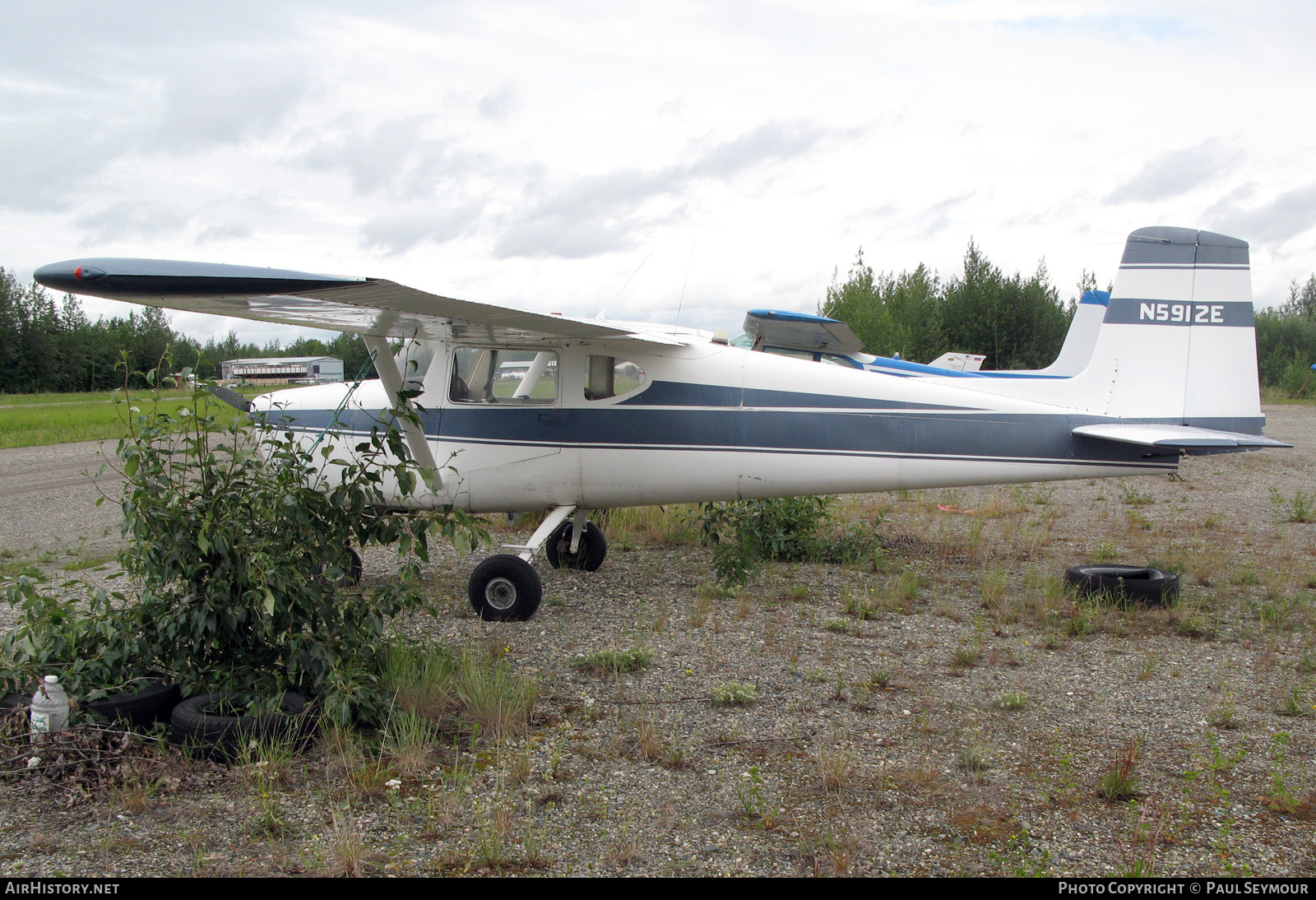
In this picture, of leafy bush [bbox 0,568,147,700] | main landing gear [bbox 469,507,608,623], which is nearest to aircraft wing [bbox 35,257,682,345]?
leafy bush [bbox 0,568,147,700]

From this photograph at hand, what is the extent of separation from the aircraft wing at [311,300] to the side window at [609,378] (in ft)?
0.98

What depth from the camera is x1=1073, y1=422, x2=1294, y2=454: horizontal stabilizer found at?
6.28 m

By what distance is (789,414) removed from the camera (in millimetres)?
6754

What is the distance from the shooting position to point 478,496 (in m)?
7.09

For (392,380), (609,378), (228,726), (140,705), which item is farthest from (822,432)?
(140,705)

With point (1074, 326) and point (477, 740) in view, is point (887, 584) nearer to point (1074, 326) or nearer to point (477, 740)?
point (477, 740)

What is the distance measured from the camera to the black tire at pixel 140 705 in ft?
12.6

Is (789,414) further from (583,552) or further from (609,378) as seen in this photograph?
(583,552)

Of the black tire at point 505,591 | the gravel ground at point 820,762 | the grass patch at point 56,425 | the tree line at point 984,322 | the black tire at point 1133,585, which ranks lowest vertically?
the gravel ground at point 820,762

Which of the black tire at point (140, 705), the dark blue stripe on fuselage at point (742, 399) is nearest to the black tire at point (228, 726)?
the black tire at point (140, 705)

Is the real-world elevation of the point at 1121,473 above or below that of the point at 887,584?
above

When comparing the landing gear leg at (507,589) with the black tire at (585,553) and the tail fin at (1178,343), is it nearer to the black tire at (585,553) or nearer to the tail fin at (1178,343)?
the black tire at (585,553)

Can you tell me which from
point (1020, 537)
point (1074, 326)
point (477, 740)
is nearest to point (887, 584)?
point (1020, 537)
